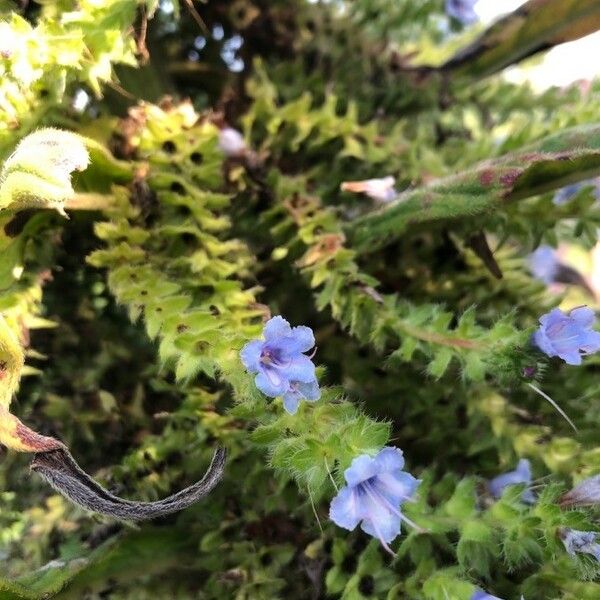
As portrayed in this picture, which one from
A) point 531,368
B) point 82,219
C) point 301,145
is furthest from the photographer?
point 301,145

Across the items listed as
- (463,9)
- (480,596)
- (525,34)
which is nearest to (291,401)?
(480,596)

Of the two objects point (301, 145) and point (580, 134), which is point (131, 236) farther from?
point (580, 134)

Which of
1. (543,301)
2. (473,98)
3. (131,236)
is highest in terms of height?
(131,236)

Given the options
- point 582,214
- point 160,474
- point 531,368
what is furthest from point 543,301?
point 160,474

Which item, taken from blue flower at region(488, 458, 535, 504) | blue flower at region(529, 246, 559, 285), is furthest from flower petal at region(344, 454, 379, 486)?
blue flower at region(529, 246, 559, 285)

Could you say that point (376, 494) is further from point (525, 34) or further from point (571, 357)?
point (525, 34)

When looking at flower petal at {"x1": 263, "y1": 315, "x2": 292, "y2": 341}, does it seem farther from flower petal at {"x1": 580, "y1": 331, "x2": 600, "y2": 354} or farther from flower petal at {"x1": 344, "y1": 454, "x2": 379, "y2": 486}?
flower petal at {"x1": 580, "y1": 331, "x2": 600, "y2": 354}
